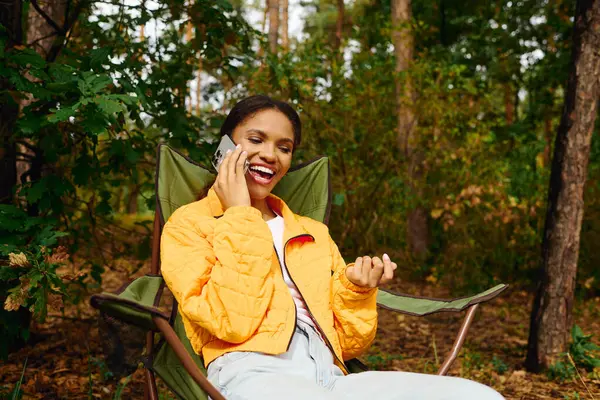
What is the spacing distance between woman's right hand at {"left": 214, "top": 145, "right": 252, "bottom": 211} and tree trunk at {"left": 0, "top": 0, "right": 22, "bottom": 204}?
4.54ft

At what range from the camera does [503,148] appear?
247 inches

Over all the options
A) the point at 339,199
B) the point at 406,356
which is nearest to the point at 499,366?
the point at 406,356

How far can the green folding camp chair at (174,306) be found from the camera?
1479mm

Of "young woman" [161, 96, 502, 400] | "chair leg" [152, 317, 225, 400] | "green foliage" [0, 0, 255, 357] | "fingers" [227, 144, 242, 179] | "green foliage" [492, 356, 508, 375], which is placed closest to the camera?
"chair leg" [152, 317, 225, 400]

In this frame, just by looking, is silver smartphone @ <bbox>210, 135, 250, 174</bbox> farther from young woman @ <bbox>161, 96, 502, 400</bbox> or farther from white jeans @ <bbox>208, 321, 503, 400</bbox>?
white jeans @ <bbox>208, 321, 503, 400</bbox>

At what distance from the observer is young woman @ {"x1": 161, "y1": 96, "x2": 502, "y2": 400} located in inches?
64.2

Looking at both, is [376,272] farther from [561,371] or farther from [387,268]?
[561,371]

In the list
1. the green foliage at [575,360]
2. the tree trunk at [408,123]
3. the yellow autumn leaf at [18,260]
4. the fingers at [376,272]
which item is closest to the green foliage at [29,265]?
the yellow autumn leaf at [18,260]

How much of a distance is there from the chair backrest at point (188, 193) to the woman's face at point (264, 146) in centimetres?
44

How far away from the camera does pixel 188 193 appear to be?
2.40m

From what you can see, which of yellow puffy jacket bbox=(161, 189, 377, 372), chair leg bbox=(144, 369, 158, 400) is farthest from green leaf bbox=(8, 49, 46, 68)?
chair leg bbox=(144, 369, 158, 400)

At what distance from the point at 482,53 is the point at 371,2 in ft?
7.60

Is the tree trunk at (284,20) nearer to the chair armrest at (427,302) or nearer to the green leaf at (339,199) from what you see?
the green leaf at (339,199)

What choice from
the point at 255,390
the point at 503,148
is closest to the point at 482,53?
the point at 503,148
